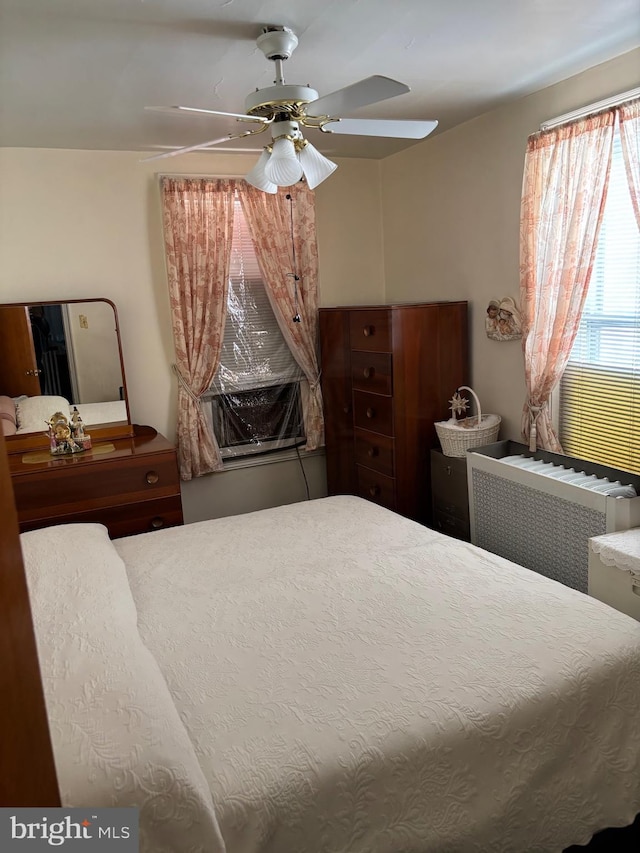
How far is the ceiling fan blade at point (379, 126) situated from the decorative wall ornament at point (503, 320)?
3.93ft

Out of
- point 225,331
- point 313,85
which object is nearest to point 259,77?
point 313,85

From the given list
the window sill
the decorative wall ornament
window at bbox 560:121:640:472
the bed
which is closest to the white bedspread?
the bed

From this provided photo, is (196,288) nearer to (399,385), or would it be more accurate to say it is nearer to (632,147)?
(399,385)

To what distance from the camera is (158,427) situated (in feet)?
12.7

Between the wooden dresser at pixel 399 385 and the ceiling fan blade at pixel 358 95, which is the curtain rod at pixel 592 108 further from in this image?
the ceiling fan blade at pixel 358 95

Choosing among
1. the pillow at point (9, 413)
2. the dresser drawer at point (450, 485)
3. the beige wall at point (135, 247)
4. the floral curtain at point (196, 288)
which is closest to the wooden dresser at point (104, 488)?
the pillow at point (9, 413)

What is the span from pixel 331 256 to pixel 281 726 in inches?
128

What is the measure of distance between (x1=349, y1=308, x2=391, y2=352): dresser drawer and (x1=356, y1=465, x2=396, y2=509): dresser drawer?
2.38 ft

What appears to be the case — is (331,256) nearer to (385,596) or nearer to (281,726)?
(385,596)

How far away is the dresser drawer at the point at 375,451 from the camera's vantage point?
3.57 metres

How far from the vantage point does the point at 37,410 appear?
348cm

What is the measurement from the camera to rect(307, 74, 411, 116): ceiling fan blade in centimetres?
178

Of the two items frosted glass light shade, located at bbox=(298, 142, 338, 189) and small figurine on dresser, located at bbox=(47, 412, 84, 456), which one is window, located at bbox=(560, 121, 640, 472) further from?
small figurine on dresser, located at bbox=(47, 412, 84, 456)

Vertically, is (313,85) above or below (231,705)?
above
